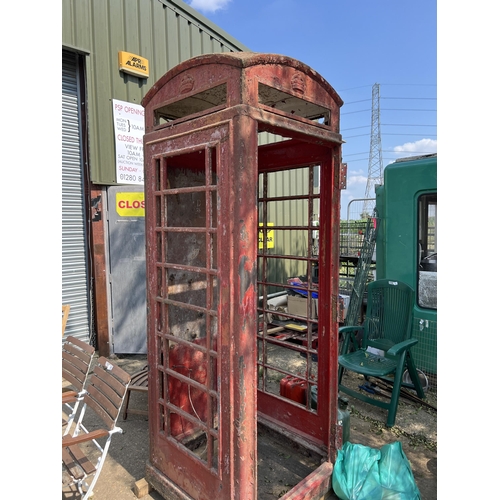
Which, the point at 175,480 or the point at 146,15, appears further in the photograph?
the point at 146,15

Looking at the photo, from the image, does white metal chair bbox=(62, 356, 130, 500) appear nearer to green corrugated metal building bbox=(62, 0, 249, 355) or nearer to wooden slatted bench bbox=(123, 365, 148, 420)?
wooden slatted bench bbox=(123, 365, 148, 420)

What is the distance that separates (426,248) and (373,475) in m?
3.04

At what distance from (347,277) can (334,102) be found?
4.90 metres

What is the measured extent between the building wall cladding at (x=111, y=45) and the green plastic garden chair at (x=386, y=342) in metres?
4.32

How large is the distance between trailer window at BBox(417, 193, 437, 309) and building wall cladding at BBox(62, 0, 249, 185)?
15.0 feet

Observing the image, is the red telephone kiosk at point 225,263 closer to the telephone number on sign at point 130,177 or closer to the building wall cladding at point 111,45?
the telephone number on sign at point 130,177

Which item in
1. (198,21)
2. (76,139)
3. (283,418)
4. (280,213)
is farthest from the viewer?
(280,213)

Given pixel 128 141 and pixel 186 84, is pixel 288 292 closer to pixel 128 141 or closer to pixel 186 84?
pixel 128 141

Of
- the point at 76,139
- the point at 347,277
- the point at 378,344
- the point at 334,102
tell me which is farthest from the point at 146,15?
the point at 378,344

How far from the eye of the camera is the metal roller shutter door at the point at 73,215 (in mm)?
5648

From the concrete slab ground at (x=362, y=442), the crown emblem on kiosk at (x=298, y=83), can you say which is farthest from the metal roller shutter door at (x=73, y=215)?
the crown emblem on kiosk at (x=298, y=83)

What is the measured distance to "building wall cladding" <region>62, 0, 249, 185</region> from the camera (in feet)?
18.0

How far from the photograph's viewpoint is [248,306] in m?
2.16

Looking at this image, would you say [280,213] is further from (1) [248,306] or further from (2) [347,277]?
(1) [248,306]
